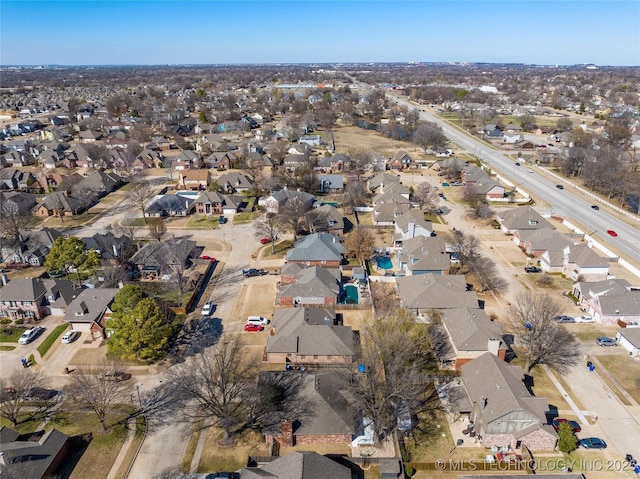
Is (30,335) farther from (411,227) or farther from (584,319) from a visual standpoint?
(584,319)

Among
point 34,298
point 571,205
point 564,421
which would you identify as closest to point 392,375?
point 564,421

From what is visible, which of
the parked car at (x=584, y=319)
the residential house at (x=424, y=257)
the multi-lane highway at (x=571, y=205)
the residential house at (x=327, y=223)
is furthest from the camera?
the residential house at (x=327, y=223)

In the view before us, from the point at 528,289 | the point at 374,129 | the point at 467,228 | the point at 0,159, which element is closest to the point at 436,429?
the point at 528,289

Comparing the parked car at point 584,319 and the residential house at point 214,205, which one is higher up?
the residential house at point 214,205

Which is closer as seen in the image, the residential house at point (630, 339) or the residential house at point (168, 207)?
the residential house at point (630, 339)

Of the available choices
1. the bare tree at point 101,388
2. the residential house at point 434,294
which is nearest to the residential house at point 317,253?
the residential house at point 434,294

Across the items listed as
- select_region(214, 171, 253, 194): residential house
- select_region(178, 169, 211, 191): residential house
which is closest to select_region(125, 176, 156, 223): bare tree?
select_region(178, 169, 211, 191): residential house

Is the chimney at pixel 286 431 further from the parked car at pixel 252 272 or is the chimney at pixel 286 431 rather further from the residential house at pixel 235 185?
the residential house at pixel 235 185
